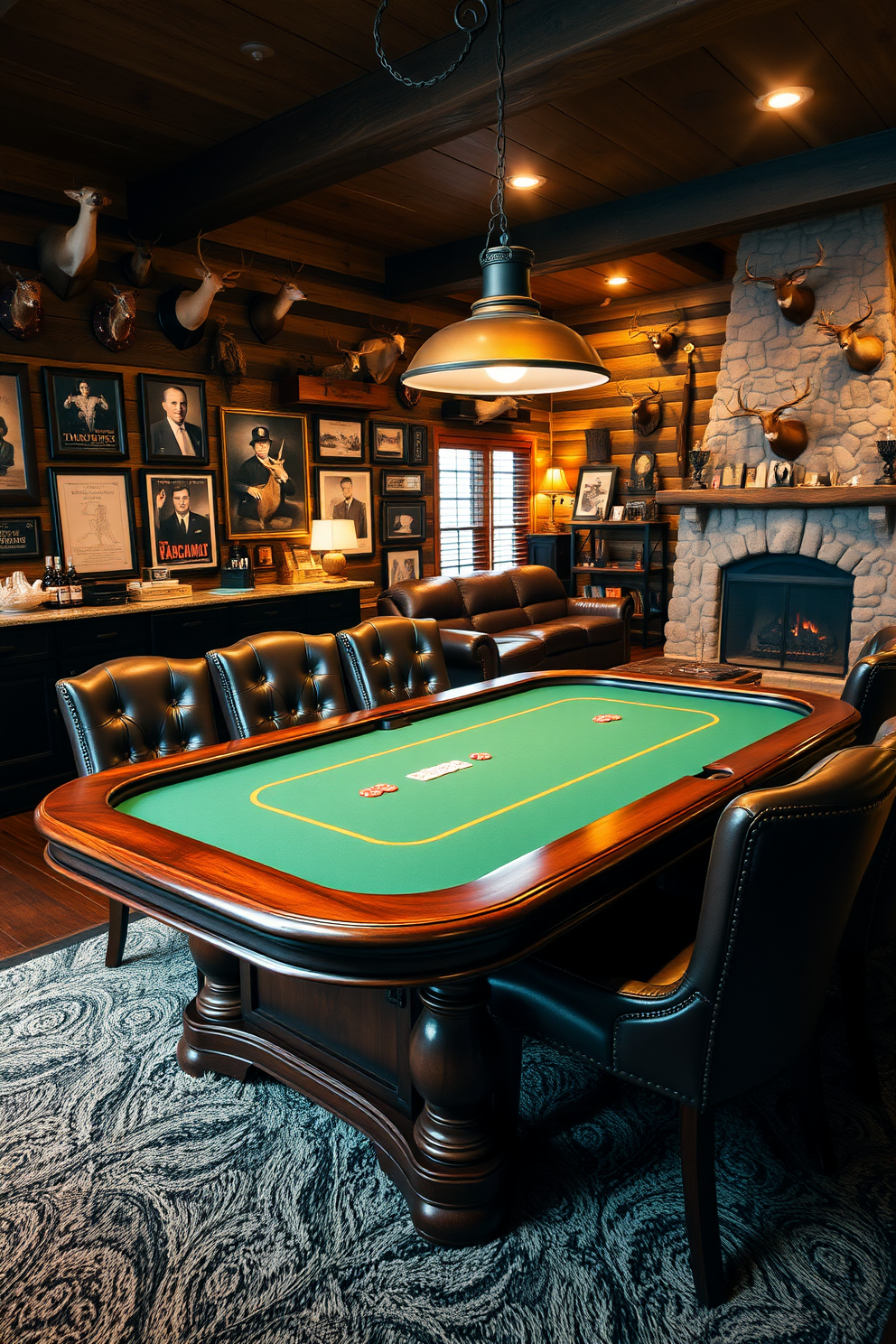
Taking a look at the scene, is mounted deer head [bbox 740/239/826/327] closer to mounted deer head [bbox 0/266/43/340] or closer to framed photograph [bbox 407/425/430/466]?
framed photograph [bbox 407/425/430/466]

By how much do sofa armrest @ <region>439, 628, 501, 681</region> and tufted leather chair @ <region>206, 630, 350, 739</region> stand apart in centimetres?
241

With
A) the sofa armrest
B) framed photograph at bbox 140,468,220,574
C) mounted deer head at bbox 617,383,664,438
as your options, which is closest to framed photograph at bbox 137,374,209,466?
framed photograph at bbox 140,468,220,574

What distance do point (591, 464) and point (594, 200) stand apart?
11.0ft

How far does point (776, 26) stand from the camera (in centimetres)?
346

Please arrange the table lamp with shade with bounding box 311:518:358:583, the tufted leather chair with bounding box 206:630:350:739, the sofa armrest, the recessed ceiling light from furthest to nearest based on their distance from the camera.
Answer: the table lamp with shade with bounding box 311:518:358:583 < the sofa armrest < the recessed ceiling light < the tufted leather chair with bounding box 206:630:350:739

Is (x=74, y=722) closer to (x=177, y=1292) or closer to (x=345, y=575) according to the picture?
(x=177, y=1292)

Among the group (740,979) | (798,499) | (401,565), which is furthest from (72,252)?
(798,499)

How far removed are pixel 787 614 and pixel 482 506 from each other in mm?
2962

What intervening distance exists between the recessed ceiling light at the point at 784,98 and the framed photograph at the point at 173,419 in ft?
11.3

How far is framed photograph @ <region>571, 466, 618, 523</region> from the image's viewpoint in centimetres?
845

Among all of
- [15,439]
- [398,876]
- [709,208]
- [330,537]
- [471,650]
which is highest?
[709,208]

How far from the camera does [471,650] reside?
18.3 ft

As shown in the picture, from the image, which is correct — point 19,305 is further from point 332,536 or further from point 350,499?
point 350,499

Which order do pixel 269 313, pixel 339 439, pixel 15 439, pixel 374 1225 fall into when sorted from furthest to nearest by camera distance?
pixel 339 439 → pixel 269 313 → pixel 15 439 → pixel 374 1225
